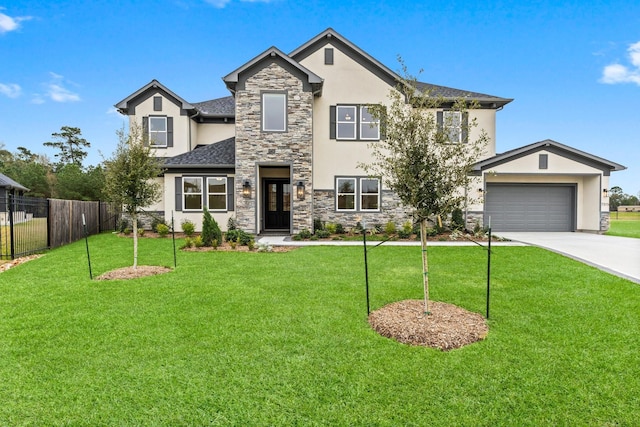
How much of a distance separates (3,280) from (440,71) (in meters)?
22.3

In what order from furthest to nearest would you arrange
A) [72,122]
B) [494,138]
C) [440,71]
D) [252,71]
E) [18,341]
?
[72,122], [440,71], [494,138], [252,71], [18,341]

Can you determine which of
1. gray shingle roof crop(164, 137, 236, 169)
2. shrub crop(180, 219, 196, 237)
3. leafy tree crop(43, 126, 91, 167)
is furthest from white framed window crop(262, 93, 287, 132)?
leafy tree crop(43, 126, 91, 167)

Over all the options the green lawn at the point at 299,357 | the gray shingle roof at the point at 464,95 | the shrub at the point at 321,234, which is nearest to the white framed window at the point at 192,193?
the shrub at the point at 321,234

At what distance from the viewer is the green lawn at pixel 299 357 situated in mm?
2799

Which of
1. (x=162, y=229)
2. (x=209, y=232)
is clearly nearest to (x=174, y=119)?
(x=162, y=229)

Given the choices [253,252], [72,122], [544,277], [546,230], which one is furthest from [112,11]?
[72,122]

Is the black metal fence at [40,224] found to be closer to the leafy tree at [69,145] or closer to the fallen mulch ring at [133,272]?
the fallen mulch ring at [133,272]

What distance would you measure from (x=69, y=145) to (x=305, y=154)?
51619mm

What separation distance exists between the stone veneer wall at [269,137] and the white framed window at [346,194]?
162 cm

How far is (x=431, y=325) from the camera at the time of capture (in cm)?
443

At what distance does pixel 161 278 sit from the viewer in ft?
23.8

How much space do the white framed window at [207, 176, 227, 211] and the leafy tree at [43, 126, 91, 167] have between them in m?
44.9

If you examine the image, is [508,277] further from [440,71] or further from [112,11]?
[112,11]

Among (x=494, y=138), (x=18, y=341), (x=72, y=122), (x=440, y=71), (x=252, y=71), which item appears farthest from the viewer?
(x=72, y=122)
